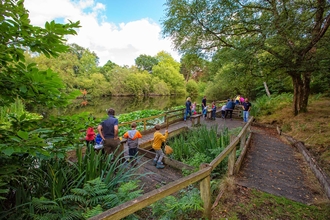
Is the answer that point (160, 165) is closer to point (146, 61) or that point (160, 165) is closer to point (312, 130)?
point (312, 130)

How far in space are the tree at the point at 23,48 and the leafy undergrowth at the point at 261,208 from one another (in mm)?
2869

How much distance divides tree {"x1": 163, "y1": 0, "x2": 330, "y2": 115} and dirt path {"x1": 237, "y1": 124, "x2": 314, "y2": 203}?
13.1 feet

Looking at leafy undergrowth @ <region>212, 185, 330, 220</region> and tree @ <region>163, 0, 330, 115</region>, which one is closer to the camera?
leafy undergrowth @ <region>212, 185, 330, 220</region>

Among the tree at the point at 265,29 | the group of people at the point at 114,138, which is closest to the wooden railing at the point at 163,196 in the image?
the group of people at the point at 114,138

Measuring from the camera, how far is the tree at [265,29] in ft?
21.2

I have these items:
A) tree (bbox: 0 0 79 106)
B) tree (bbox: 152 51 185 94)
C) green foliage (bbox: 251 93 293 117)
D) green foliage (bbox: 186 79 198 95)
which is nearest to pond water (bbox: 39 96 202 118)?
green foliage (bbox: 251 93 293 117)

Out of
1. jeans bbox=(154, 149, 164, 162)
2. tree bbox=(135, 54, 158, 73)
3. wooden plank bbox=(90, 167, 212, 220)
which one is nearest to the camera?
wooden plank bbox=(90, 167, 212, 220)

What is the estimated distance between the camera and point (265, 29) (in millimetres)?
6953

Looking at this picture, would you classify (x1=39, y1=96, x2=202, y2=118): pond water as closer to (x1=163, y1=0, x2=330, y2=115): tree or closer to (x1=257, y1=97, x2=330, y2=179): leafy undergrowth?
(x1=163, y1=0, x2=330, y2=115): tree

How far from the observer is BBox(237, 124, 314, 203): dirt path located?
147 inches

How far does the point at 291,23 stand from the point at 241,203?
6.12 metres

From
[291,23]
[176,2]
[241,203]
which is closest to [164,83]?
[176,2]

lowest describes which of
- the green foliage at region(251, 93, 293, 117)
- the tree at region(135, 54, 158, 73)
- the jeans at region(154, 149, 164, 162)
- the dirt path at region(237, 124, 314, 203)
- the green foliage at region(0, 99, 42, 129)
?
the dirt path at region(237, 124, 314, 203)

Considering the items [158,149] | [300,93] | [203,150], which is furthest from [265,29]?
[158,149]
